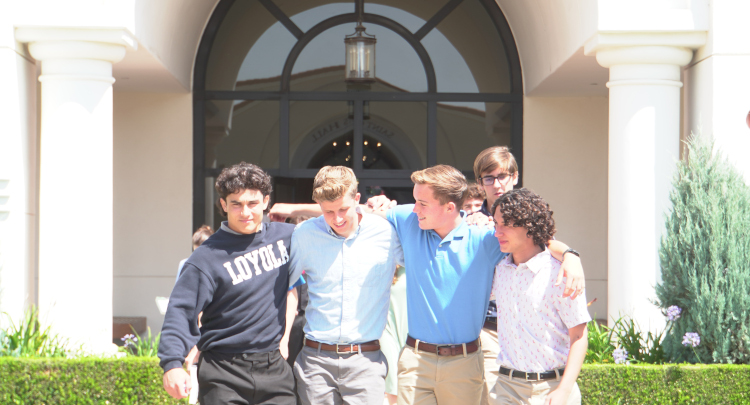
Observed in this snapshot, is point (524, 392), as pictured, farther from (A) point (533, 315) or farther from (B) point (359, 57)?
(B) point (359, 57)

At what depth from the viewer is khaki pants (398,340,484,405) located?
330 centimetres

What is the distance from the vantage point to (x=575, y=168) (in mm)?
8500

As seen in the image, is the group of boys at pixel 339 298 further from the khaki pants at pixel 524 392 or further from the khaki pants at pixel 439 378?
the khaki pants at pixel 524 392

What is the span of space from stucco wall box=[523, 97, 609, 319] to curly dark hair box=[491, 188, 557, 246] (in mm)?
A: 5573

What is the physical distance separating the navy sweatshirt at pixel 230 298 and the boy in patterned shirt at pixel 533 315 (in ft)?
3.62

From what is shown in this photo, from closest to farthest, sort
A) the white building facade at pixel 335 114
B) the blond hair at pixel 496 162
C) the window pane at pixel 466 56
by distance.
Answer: the blond hair at pixel 496 162 < the white building facade at pixel 335 114 < the window pane at pixel 466 56

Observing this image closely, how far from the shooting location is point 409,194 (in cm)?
855

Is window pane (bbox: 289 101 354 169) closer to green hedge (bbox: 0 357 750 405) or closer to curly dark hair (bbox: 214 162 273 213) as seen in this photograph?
green hedge (bbox: 0 357 750 405)

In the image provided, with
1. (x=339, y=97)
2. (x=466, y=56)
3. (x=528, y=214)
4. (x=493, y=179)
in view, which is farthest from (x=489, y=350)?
(x=466, y=56)

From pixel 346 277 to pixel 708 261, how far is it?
125 inches

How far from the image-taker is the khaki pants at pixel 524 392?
115 inches

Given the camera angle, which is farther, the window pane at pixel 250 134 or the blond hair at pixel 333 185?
the window pane at pixel 250 134

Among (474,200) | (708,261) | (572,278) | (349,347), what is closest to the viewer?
(572,278)

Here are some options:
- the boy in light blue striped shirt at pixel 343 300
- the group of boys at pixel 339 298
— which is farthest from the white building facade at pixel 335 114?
the boy in light blue striped shirt at pixel 343 300
